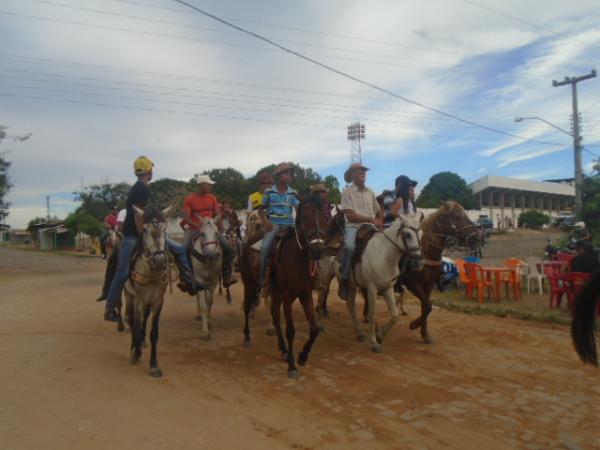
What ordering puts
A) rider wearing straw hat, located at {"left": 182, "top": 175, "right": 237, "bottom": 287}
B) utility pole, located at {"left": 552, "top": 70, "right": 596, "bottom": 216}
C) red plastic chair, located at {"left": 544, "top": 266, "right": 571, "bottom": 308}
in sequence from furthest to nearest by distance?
1. utility pole, located at {"left": 552, "top": 70, "right": 596, "bottom": 216}
2. red plastic chair, located at {"left": 544, "top": 266, "right": 571, "bottom": 308}
3. rider wearing straw hat, located at {"left": 182, "top": 175, "right": 237, "bottom": 287}

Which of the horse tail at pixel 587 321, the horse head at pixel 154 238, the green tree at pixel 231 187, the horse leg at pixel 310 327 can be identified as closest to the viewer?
the horse tail at pixel 587 321

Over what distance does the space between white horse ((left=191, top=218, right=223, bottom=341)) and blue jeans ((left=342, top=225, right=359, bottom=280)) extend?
7.46 feet

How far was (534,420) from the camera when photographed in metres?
4.46

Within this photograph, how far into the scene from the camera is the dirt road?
4.07m

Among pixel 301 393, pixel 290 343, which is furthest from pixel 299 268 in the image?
pixel 301 393

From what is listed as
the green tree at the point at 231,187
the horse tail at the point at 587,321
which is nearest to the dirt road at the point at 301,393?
the horse tail at the point at 587,321

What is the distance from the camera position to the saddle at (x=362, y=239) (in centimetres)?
759

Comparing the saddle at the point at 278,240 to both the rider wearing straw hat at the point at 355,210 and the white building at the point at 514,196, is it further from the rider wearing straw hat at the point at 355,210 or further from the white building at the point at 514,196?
the white building at the point at 514,196

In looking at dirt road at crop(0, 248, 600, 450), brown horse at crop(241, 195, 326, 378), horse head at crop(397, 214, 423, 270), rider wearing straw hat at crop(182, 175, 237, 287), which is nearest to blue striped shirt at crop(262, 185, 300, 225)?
brown horse at crop(241, 195, 326, 378)

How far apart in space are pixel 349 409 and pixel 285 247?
8.07ft

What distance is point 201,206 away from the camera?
320 inches

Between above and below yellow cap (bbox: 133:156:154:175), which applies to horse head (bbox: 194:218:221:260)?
below

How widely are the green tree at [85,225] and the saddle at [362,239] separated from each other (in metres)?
36.2

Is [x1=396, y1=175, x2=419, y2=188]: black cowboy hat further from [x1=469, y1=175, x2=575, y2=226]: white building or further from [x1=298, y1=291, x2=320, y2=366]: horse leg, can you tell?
[x1=469, y1=175, x2=575, y2=226]: white building
